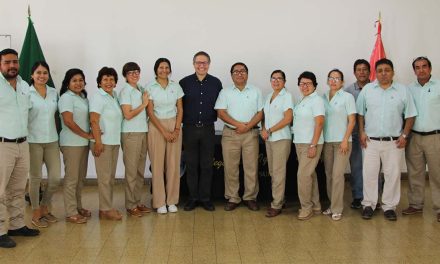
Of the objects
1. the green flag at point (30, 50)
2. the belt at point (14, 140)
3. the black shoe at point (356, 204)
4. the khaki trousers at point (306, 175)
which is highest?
the green flag at point (30, 50)

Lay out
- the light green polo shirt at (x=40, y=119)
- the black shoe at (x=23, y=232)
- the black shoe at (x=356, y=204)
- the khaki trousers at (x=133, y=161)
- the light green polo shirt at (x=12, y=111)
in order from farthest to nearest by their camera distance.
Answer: the black shoe at (x=356, y=204) < the khaki trousers at (x=133, y=161) < the light green polo shirt at (x=40, y=119) < the black shoe at (x=23, y=232) < the light green polo shirt at (x=12, y=111)

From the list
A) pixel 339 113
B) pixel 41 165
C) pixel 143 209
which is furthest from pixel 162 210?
pixel 339 113

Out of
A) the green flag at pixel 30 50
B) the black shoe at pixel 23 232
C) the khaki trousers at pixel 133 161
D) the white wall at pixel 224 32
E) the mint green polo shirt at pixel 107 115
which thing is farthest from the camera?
the white wall at pixel 224 32

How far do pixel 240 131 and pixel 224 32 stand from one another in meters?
2.03

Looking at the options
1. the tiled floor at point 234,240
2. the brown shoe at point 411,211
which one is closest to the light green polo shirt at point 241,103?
the tiled floor at point 234,240

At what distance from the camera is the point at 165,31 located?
22.5 ft

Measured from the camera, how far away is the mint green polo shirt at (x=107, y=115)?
5.00 metres

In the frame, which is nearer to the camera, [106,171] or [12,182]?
[12,182]

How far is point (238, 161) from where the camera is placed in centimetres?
561

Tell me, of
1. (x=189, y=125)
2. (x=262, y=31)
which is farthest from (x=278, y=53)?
(x=189, y=125)

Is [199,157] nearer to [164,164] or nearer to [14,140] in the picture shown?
[164,164]

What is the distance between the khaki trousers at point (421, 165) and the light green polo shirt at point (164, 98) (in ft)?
→ 8.76

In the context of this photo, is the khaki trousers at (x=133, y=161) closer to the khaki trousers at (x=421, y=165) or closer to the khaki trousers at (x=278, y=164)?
the khaki trousers at (x=278, y=164)

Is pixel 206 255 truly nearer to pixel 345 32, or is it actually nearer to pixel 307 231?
pixel 307 231
